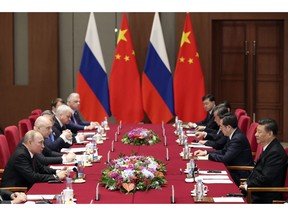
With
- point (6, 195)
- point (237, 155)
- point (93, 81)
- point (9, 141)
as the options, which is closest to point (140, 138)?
point (237, 155)

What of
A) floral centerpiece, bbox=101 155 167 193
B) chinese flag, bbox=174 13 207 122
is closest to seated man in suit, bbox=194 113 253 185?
floral centerpiece, bbox=101 155 167 193

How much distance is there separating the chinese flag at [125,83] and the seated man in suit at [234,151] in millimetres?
4623

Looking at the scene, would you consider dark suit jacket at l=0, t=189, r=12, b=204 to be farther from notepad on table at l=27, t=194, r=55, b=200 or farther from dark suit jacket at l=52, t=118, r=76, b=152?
dark suit jacket at l=52, t=118, r=76, b=152

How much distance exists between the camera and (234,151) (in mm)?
5496

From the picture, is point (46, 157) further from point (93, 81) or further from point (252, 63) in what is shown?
point (252, 63)

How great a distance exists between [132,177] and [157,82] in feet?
21.5

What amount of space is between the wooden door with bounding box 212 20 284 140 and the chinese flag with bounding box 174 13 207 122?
3.19 ft

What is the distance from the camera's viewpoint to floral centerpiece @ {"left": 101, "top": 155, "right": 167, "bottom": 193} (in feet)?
12.4

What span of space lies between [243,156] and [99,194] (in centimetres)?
233

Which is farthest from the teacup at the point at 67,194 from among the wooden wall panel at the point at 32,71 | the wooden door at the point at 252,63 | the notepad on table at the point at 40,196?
the wooden door at the point at 252,63

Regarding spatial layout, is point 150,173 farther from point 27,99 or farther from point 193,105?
point 27,99
